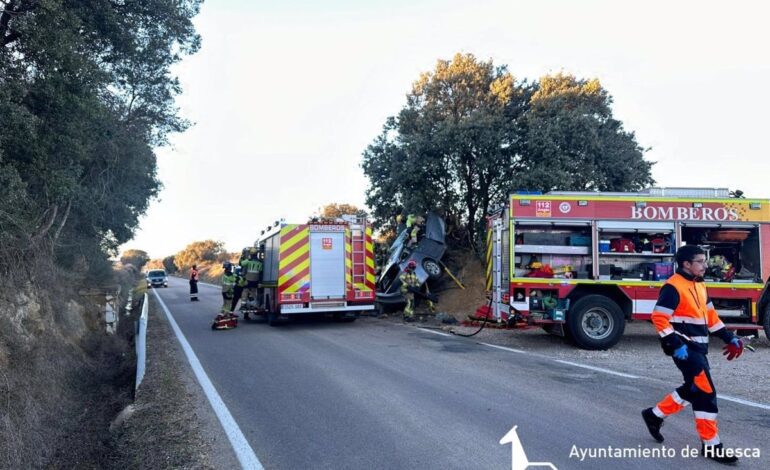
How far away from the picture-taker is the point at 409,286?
49.0 ft

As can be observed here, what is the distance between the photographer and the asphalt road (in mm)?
4336

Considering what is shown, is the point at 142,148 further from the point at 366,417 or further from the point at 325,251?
the point at 366,417

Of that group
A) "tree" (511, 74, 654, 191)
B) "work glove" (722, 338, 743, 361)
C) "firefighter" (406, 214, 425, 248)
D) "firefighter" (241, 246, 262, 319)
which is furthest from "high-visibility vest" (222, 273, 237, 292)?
"work glove" (722, 338, 743, 361)

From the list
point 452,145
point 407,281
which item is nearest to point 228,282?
point 407,281

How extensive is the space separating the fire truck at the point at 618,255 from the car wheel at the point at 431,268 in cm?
599

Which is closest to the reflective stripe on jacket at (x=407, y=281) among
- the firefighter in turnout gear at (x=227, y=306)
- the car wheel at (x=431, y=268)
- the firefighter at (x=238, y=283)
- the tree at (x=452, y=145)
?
the car wheel at (x=431, y=268)

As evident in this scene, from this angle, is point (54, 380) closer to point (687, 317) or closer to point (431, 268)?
point (687, 317)

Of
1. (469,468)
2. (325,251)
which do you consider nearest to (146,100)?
(325,251)

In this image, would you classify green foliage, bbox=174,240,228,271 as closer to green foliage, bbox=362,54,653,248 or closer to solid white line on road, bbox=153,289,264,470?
green foliage, bbox=362,54,653,248

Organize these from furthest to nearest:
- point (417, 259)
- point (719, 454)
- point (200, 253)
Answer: point (200, 253) < point (417, 259) < point (719, 454)

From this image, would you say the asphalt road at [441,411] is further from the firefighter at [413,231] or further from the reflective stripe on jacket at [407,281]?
the firefighter at [413,231]

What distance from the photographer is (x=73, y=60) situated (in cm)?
801

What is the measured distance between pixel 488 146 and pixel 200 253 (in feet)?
259

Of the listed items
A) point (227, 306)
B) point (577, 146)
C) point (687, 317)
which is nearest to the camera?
point (687, 317)
